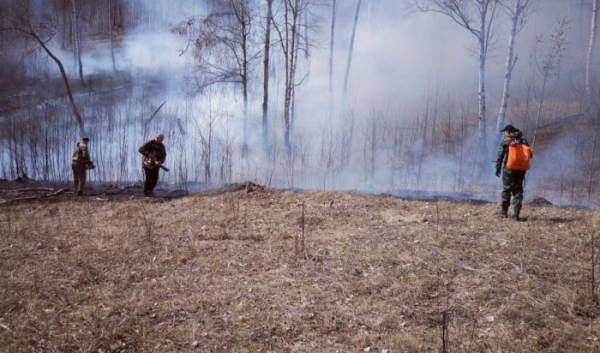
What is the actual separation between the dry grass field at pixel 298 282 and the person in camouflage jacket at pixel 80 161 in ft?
7.37

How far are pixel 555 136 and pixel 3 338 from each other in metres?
19.7

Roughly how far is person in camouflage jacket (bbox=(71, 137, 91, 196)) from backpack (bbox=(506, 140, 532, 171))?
9871 mm

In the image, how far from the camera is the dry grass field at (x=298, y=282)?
374 cm

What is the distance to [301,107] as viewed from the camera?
20500 mm

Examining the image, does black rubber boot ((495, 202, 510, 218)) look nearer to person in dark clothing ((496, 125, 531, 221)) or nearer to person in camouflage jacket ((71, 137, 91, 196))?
person in dark clothing ((496, 125, 531, 221))

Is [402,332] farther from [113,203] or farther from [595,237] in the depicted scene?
[113,203]

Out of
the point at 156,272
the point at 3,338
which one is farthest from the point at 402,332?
the point at 3,338

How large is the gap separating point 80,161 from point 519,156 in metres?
10.3

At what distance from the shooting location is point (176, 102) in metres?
18.2

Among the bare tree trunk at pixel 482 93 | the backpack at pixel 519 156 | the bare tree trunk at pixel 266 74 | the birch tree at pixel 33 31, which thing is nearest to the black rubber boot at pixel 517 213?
the backpack at pixel 519 156

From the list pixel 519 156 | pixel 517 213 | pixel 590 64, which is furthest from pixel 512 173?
pixel 590 64

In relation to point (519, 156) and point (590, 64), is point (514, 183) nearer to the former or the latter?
point (519, 156)

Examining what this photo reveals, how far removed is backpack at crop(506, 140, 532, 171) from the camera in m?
7.18

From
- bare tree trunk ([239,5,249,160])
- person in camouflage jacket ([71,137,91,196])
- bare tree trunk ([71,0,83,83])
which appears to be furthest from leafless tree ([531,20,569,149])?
bare tree trunk ([71,0,83,83])
